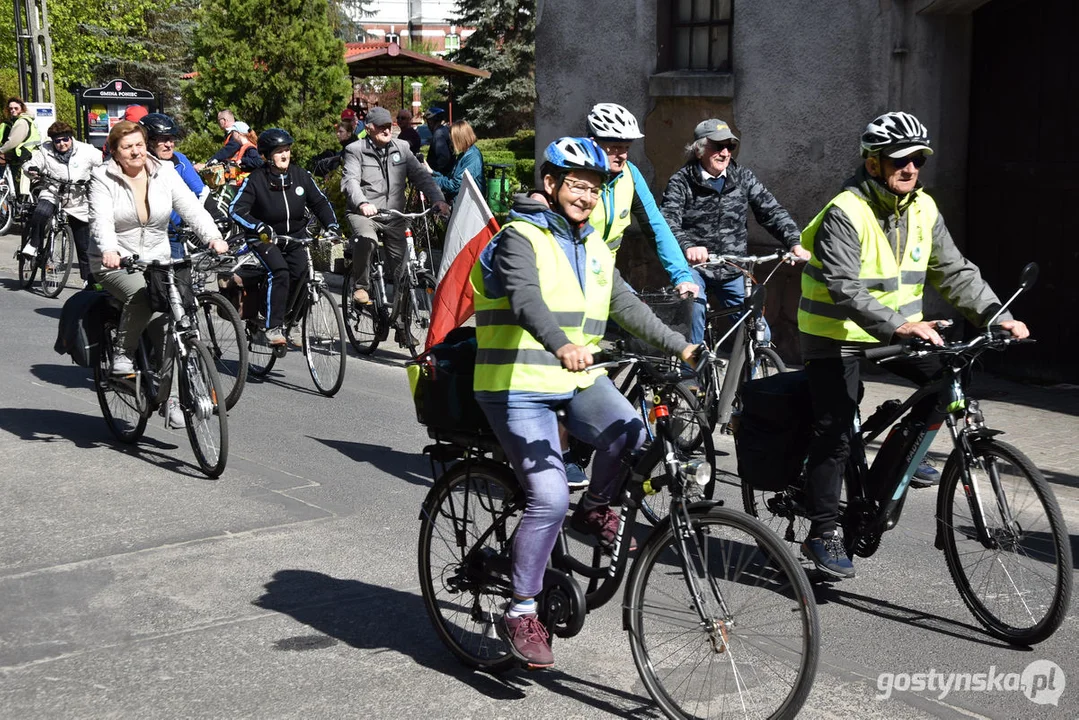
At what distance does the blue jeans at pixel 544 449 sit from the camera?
4.39 meters

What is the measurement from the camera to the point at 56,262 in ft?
50.0

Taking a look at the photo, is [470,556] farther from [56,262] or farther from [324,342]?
[56,262]

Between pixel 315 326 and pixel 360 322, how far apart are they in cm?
163

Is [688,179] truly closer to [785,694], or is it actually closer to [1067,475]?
[1067,475]

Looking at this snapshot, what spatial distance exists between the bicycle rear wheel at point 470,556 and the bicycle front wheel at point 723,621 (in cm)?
56

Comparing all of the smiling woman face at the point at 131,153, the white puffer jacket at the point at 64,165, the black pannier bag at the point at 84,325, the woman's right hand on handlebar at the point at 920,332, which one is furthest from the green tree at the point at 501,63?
the woman's right hand on handlebar at the point at 920,332

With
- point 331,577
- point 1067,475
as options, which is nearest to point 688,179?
point 1067,475

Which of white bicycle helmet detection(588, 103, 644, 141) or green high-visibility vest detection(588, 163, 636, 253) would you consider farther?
green high-visibility vest detection(588, 163, 636, 253)

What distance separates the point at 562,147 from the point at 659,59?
30.2 feet

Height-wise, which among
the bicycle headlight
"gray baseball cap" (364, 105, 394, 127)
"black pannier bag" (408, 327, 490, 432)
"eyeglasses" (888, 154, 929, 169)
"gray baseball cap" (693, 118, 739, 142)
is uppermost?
"gray baseball cap" (364, 105, 394, 127)

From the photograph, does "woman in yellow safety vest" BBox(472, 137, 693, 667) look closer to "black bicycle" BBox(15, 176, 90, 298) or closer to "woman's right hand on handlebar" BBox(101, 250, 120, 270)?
"woman's right hand on handlebar" BBox(101, 250, 120, 270)

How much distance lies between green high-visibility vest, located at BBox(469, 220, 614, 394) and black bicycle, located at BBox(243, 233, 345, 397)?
18.0 ft

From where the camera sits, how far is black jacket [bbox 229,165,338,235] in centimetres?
1005

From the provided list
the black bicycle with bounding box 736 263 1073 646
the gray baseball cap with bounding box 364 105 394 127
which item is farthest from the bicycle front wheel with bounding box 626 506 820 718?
the gray baseball cap with bounding box 364 105 394 127
